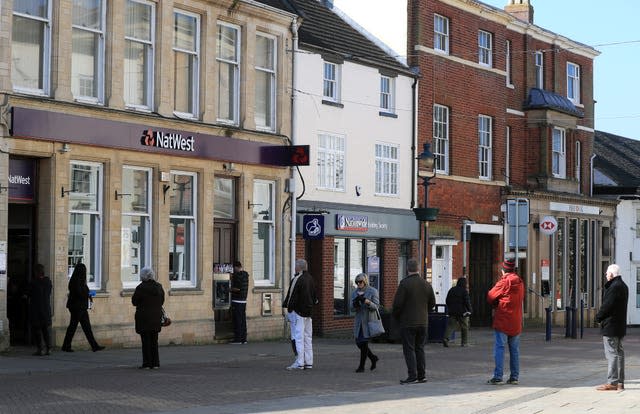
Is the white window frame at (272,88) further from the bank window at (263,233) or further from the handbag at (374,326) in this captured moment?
the handbag at (374,326)

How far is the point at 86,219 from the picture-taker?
25.7m

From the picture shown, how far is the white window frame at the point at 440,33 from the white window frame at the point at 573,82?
Result: 9.52 m

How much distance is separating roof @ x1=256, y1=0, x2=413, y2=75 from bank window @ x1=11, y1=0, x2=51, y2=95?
8.07 meters

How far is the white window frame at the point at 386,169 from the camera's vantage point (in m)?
36.1

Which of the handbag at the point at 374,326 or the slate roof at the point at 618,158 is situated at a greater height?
the slate roof at the point at 618,158

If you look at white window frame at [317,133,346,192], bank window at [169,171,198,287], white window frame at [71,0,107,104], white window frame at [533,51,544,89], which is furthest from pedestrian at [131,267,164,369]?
white window frame at [533,51,544,89]

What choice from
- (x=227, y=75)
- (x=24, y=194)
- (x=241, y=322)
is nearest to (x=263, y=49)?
(x=227, y=75)

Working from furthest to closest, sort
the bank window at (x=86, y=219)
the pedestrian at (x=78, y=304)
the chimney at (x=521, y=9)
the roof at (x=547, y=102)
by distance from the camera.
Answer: the chimney at (x=521, y=9), the roof at (x=547, y=102), the bank window at (x=86, y=219), the pedestrian at (x=78, y=304)

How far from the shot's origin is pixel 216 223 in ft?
97.5

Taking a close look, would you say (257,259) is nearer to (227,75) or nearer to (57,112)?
(227,75)

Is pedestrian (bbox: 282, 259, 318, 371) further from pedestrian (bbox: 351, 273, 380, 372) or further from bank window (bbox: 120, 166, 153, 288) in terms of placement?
bank window (bbox: 120, 166, 153, 288)

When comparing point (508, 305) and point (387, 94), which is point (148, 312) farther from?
point (387, 94)

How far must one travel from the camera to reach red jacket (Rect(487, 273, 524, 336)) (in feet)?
63.0

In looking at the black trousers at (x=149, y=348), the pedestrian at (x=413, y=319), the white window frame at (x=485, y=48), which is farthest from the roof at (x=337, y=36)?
the pedestrian at (x=413, y=319)
